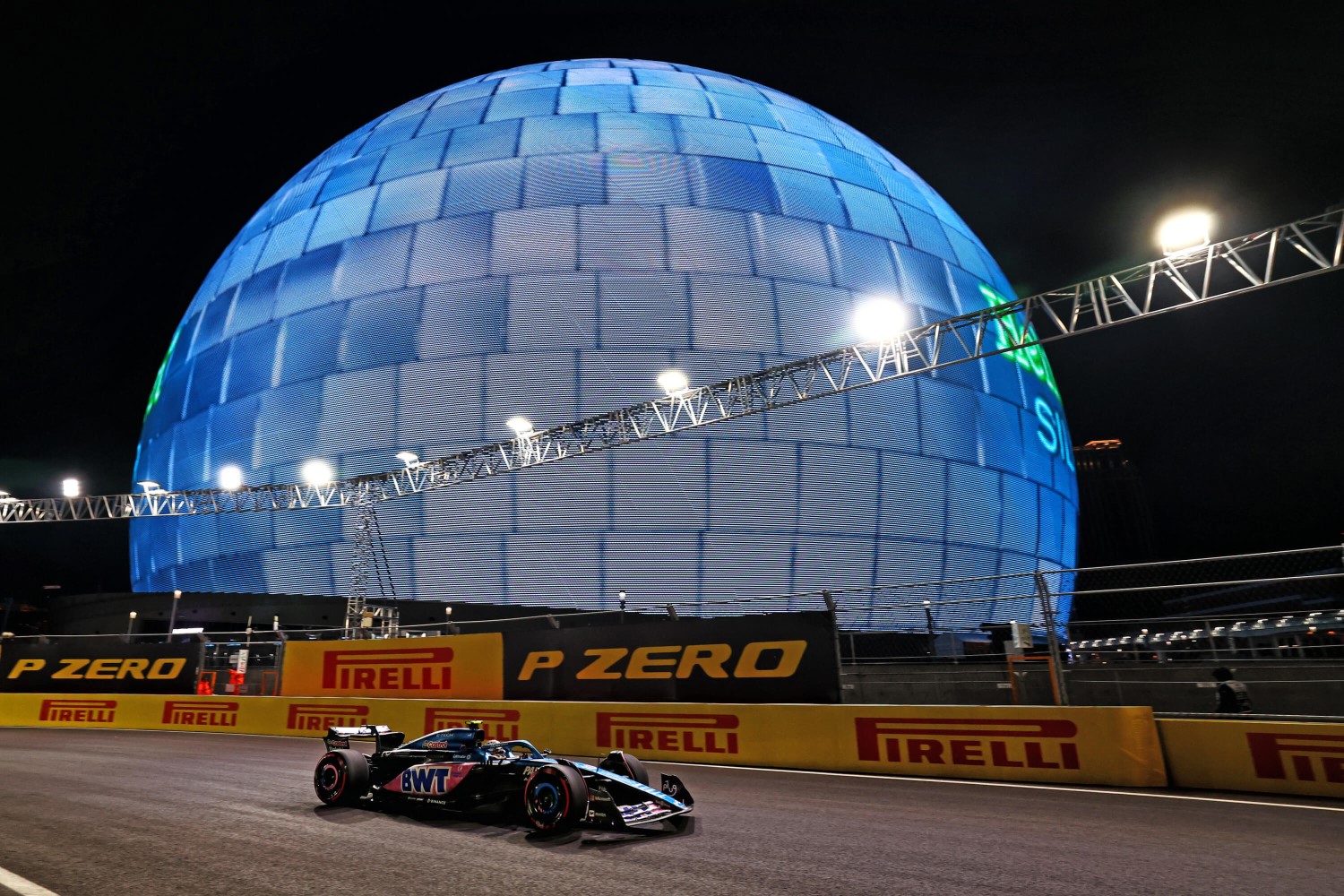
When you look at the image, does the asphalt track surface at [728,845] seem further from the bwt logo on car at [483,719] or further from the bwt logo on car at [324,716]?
the bwt logo on car at [324,716]

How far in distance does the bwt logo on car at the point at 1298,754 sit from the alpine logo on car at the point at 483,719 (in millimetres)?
9750

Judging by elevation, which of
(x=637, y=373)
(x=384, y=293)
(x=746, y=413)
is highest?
(x=384, y=293)

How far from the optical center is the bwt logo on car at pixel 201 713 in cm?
1566

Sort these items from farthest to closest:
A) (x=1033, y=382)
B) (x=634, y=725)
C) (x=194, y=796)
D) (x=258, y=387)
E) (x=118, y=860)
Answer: (x=1033, y=382), (x=258, y=387), (x=634, y=725), (x=194, y=796), (x=118, y=860)

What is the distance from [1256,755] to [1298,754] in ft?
1.07

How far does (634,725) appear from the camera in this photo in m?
10.7

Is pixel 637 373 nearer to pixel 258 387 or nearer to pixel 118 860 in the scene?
pixel 258 387

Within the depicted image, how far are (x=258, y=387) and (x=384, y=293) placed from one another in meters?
5.45

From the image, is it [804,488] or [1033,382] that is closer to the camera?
[804,488]

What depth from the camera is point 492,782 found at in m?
6.25

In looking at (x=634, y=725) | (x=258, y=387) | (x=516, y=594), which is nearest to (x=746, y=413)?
(x=516, y=594)

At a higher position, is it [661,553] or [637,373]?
[637,373]

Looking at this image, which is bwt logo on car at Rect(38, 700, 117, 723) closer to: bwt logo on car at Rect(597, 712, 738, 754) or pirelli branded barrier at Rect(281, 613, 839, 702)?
pirelli branded barrier at Rect(281, 613, 839, 702)

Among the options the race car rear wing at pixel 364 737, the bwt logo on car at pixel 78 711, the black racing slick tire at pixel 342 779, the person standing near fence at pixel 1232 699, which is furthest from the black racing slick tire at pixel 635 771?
the bwt logo on car at pixel 78 711
